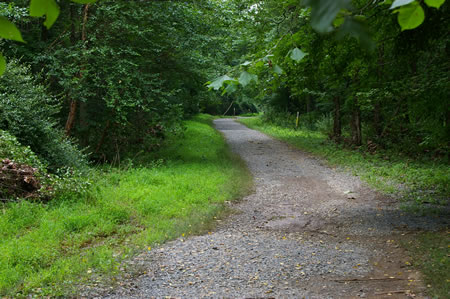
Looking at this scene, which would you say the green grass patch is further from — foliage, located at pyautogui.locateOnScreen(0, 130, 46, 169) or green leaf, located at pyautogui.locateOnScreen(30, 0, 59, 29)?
foliage, located at pyautogui.locateOnScreen(0, 130, 46, 169)

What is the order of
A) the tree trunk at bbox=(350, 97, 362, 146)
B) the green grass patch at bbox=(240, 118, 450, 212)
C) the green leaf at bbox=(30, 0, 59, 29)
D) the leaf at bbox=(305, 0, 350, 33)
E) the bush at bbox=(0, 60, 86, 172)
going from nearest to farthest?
1. the leaf at bbox=(305, 0, 350, 33)
2. the green leaf at bbox=(30, 0, 59, 29)
3. the green grass patch at bbox=(240, 118, 450, 212)
4. the bush at bbox=(0, 60, 86, 172)
5. the tree trunk at bbox=(350, 97, 362, 146)

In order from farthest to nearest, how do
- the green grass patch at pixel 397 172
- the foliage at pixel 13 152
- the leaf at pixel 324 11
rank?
the green grass patch at pixel 397 172
the foliage at pixel 13 152
the leaf at pixel 324 11

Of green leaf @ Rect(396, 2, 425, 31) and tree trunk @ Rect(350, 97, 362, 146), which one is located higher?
green leaf @ Rect(396, 2, 425, 31)

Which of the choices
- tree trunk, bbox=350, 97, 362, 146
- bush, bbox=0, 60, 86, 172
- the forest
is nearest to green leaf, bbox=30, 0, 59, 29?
the forest

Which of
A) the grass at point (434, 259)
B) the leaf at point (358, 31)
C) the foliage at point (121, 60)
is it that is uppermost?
the foliage at point (121, 60)

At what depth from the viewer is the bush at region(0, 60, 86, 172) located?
884cm

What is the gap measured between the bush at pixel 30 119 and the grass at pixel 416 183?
7876mm

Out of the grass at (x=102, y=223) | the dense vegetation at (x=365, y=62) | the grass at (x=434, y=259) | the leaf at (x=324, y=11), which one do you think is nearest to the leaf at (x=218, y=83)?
the dense vegetation at (x=365, y=62)

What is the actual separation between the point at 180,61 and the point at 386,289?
10.8 m

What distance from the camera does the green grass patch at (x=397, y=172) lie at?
8344 mm

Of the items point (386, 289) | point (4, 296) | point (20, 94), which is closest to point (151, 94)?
point (20, 94)

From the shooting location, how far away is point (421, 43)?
5852 mm

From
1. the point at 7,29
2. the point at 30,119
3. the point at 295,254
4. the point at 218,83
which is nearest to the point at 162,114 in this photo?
the point at 30,119

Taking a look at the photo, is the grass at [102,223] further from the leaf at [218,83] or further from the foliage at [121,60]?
the leaf at [218,83]
